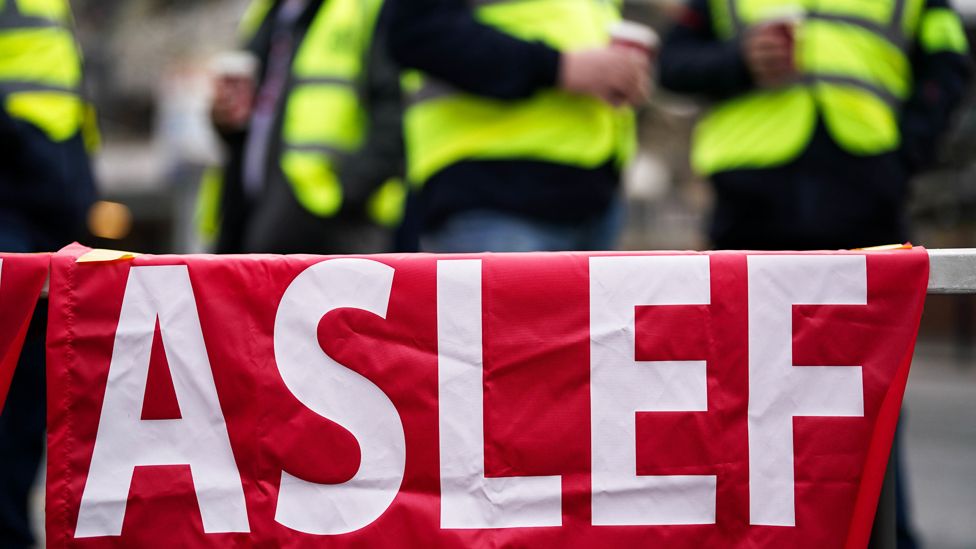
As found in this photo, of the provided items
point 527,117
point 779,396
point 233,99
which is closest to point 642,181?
point 233,99

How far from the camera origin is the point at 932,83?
3471 millimetres

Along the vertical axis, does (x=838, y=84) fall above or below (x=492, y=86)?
below

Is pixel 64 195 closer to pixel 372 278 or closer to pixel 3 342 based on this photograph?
pixel 3 342

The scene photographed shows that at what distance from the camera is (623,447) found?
2.13 m

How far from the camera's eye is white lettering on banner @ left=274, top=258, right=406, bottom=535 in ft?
6.99

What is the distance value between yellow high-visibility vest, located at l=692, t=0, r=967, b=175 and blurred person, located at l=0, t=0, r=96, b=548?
185cm

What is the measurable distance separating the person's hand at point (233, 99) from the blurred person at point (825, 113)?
187 cm

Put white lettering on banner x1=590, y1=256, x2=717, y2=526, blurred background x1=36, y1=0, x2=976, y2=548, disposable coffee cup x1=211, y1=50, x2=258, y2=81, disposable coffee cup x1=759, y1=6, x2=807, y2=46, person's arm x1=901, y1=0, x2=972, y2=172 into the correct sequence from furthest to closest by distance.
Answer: blurred background x1=36, y1=0, x2=976, y2=548, disposable coffee cup x1=211, y1=50, x2=258, y2=81, person's arm x1=901, y1=0, x2=972, y2=172, disposable coffee cup x1=759, y1=6, x2=807, y2=46, white lettering on banner x1=590, y1=256, x2=717, y2=526

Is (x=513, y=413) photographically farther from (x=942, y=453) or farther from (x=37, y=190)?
(x=942, y=453)

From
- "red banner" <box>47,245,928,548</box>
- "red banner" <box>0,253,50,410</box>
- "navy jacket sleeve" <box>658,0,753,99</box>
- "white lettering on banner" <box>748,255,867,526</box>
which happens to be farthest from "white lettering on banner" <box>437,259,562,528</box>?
"navy jacket sleeve" <box>658,0,753,99</box>

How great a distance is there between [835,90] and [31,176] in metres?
2.19

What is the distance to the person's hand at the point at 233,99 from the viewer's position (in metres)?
4.65

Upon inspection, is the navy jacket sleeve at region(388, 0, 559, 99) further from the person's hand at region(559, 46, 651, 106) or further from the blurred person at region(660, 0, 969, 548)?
the blurred person at region(660, 0, 969, 548)

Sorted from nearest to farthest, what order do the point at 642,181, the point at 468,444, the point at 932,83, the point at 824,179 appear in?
the point at 468,444 → the point at 824,179 → the point at 932,83 → the point at 642,181
